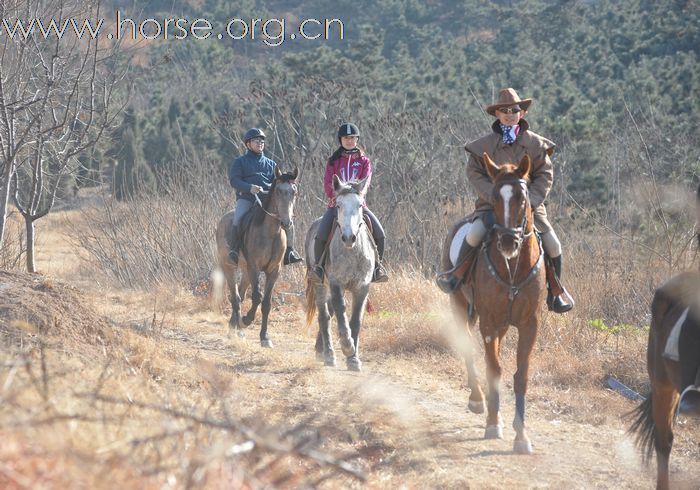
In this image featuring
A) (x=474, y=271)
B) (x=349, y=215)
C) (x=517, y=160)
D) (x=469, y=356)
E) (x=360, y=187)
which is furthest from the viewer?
(x=360, y=187)

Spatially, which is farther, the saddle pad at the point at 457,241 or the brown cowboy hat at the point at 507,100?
the saddle pad at the point at 457,241

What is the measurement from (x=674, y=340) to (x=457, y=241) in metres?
3.00

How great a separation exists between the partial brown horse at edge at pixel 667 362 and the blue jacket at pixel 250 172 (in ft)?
25.3

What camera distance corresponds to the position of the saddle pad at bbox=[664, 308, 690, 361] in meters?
6.14

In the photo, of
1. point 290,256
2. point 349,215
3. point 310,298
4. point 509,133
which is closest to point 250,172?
point 290,256

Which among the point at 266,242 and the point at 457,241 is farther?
the point at 266,242

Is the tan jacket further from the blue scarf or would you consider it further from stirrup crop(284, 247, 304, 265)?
stirrup crop(284, 247, 304, 265)

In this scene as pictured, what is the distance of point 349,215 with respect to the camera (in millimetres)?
10148

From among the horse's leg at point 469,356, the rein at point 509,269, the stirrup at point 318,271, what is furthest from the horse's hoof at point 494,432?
the stirrup at point 318,271

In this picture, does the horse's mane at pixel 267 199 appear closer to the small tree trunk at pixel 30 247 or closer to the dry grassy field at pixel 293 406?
the dry grassy field at pixel 293 406

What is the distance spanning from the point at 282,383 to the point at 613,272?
664cm

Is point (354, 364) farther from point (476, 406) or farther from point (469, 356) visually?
point (476, 406)

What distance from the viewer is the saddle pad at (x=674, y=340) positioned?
20.1 feet

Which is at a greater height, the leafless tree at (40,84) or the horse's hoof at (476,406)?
the leafless tree at (40,84)
